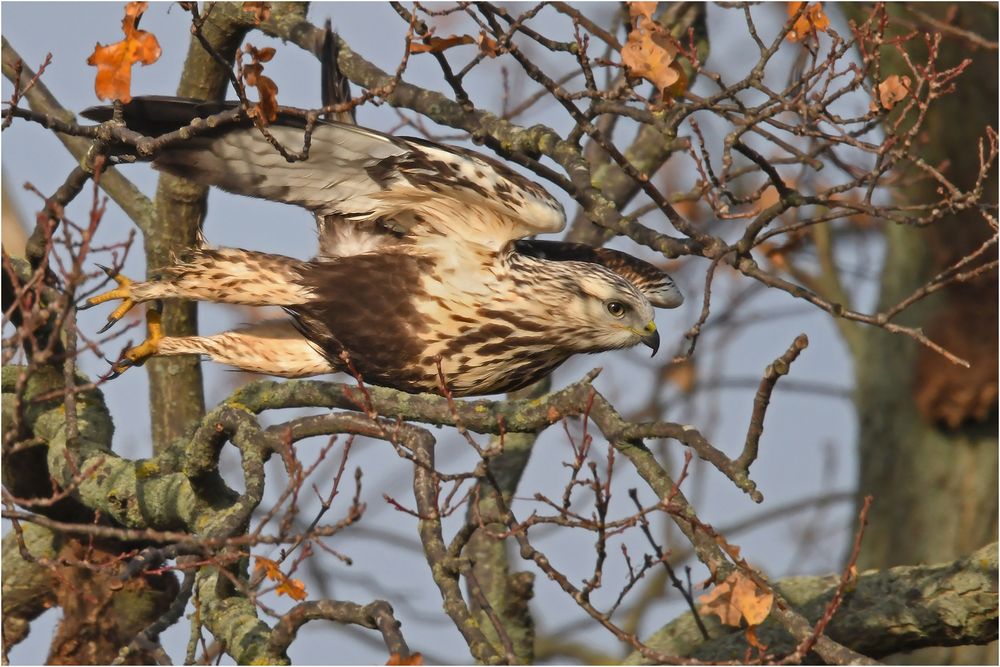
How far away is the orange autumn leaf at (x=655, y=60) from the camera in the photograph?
4246 mm

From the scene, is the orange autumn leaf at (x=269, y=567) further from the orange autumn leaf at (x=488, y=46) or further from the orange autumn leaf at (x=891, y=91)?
the orange autumn leaf at (x=891, y=91)

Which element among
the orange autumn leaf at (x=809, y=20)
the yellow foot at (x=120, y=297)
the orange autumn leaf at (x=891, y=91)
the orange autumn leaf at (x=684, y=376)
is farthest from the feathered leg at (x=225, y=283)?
the orange autumn leaf at (x=684, y=376)

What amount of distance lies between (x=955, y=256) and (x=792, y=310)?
392cm

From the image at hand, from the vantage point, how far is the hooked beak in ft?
17.7

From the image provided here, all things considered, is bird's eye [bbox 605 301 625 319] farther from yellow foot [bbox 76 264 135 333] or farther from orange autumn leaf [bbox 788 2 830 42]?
yellow foot [bbox 76 264 135 333]

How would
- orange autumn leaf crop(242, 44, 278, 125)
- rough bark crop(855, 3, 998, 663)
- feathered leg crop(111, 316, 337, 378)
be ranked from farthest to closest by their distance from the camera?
rough bark crop(855, 3, 998, 663) → feathered leg crop(111, 316, 337, 378) → orange autumn leaf crop(242, 44, 278, 125)

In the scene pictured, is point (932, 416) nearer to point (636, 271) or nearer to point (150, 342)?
point (636, 271)

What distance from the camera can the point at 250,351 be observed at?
5.62m

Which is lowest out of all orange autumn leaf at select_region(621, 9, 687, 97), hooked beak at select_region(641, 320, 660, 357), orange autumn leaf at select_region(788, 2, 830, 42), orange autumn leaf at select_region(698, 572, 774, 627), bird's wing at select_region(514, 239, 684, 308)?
orange autumn leaf at select_region(698, 572, 774, 627)

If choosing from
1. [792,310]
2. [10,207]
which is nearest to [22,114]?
[10,207]

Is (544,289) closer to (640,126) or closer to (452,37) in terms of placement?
(452,37)

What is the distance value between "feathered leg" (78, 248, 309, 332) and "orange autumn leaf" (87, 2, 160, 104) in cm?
149

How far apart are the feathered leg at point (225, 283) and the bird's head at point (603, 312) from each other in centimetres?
108

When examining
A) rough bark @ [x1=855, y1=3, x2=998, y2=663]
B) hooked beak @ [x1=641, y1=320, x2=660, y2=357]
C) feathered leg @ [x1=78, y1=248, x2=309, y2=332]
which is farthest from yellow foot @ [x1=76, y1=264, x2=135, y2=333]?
rough bark @ [x1=855, y1=3, x2=998, y2=663]
